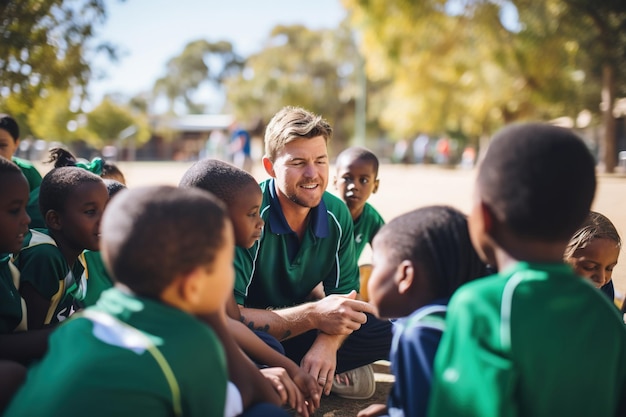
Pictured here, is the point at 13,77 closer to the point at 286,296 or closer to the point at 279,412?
the point at 286,296

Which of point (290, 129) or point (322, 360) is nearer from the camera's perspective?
point (322, 360)

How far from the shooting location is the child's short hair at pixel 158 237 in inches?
62.9

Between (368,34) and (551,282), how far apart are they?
20.0m

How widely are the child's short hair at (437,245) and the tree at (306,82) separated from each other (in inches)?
1545

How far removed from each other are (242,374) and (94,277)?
4.17 feet

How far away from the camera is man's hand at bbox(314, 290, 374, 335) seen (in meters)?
3.00

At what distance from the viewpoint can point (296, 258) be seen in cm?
338

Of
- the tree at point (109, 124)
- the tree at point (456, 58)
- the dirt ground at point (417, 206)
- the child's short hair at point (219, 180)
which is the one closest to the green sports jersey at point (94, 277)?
the child's short hair at point (219, 180)

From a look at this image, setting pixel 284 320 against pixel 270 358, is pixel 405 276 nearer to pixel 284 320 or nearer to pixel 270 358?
pixel 270 358

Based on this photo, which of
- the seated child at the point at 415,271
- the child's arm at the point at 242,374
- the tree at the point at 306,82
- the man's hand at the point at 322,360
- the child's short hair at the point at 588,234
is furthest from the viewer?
the tree at the point at 306,82

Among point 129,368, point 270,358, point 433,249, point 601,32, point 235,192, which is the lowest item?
point 270,358

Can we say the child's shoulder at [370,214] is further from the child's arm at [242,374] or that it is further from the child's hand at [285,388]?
the child's arm at [242,374]

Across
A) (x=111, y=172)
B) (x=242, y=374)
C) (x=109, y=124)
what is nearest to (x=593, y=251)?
(x=242, y=374)

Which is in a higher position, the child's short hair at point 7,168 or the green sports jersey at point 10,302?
the child's short hair at point 7,168
